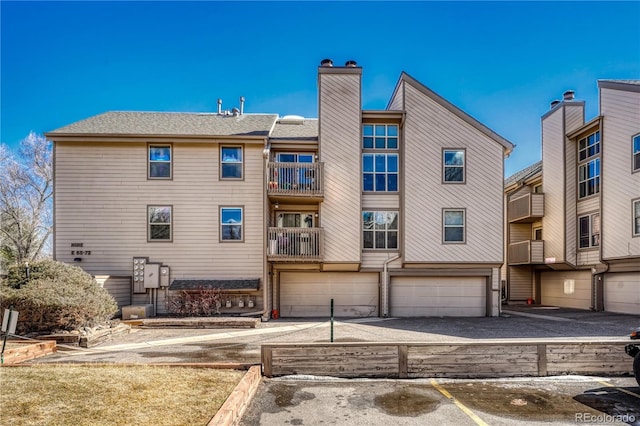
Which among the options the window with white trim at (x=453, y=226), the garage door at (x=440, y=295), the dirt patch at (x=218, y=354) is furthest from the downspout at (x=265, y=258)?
the window with white trim at (x=453, y=226)

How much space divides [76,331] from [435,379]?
31.1ft

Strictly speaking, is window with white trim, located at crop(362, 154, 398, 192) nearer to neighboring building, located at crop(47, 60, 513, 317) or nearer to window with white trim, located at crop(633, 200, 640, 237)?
neighboring building, located at crop(47, 60, 513, 317)

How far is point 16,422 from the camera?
454 cm

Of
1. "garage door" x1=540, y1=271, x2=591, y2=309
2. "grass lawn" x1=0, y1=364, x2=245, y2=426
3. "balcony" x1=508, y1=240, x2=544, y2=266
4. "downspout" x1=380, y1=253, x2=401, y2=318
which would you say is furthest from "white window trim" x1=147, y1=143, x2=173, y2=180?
"garage door" x1=540, y1=271, x2=591, y2=309

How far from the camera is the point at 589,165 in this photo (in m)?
18.5

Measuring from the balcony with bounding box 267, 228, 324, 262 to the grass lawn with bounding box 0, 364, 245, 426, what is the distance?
801cm

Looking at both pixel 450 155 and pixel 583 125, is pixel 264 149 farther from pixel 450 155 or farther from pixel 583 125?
pixel 583 125

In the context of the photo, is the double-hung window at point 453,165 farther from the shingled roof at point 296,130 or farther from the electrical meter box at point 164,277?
the electrical meter box at point 164,277

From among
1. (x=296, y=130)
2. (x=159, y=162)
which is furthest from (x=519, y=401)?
(x=159, y=162)

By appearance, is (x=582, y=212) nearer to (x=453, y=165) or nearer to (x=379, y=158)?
(x=453, y=165)

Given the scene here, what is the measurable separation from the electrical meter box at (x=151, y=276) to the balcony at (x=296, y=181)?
5.62 metres

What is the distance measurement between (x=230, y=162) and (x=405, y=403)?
12.5m

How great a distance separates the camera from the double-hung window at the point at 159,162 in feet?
51.8

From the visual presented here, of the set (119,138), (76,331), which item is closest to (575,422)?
(76,331)
